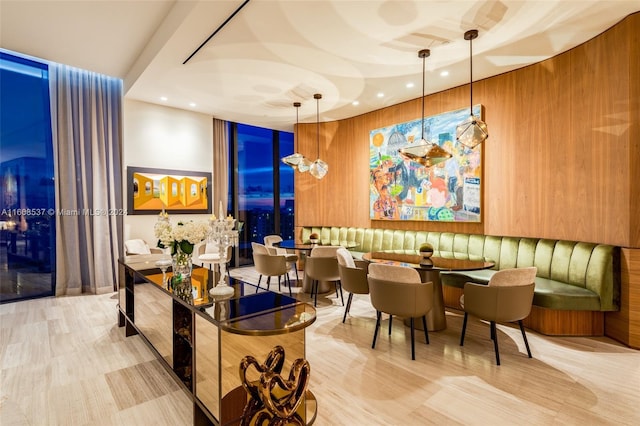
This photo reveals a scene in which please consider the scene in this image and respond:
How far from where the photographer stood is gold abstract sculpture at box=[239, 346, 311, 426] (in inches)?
63.7

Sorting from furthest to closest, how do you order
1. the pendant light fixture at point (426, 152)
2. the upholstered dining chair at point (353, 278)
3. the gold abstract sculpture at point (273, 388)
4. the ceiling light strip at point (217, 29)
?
the pendant light fixture at point (426, 152)
the upholstered dining chair at point (353, 278)
the ceiling light strip at point (217, 29)
the gold abstract sculpture at point (273, 388)

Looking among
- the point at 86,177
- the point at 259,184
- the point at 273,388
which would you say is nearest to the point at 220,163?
the point at 259,184

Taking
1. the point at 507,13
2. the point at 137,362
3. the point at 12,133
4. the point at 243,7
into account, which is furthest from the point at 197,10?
the point at 12,133

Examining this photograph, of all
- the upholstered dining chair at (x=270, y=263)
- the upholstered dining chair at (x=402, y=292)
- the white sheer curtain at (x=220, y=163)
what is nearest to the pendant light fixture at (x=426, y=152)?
the upholstered dining chair at (x=402, y=292)

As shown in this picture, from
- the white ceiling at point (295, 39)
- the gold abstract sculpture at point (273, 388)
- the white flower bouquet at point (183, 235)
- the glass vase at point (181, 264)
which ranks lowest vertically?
the gold abstract sculpture at point (273, 388)

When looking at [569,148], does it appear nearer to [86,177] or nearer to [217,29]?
[217,29]

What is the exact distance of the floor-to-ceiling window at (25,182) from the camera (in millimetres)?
4629

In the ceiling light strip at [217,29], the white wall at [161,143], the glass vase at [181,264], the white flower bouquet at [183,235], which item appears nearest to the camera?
the white flower bouquet at [183,235]

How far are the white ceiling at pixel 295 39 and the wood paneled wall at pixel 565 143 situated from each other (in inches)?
10.6

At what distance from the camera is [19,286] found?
15.6 feet

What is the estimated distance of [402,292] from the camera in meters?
2.87

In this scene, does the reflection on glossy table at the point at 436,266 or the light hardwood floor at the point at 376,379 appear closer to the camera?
the light hardwood floor at the point at 376,379

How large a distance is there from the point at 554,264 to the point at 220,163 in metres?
6.15

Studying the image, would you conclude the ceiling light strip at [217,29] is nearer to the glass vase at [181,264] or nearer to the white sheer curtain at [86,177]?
the white sheer curtain at [86,177]
